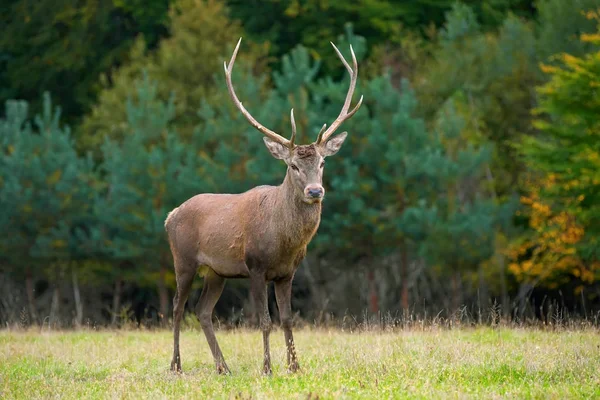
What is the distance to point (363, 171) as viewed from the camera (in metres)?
27.4

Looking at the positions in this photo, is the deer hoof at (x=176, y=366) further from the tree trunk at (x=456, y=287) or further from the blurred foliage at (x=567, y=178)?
the tree trunk at (x=456, y=287)

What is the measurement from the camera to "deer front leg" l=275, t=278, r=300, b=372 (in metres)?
9.32

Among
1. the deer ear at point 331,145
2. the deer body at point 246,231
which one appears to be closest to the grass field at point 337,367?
the deer body at point 246,231

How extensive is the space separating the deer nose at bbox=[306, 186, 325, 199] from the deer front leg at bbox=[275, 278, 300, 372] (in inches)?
38.1

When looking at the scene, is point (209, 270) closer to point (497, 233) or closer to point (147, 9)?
point (497, 233)

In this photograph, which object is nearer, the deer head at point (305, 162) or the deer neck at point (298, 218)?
the deer head at point (305, 162)

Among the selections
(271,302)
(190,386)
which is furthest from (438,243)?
(190,386)

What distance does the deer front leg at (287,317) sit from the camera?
9.32 meters

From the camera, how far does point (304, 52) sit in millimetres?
27938

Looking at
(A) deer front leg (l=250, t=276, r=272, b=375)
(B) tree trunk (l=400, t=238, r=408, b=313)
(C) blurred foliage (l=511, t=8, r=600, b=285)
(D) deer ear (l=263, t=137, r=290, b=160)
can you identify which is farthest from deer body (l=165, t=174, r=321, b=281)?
(B) tree trunk (l=400, t=238, r=408, b=313)

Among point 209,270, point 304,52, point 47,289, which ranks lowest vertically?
point 47,289

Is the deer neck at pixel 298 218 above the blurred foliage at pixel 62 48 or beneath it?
beneath

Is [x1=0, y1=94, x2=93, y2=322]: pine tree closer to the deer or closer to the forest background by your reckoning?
the forest background

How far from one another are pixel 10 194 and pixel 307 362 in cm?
1984
